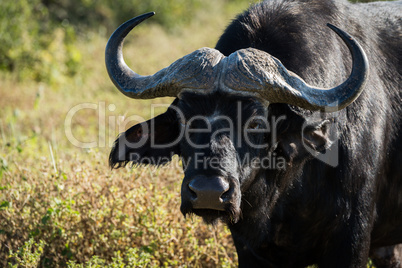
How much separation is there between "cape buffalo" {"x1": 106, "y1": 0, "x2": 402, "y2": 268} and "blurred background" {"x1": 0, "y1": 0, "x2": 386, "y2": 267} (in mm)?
607

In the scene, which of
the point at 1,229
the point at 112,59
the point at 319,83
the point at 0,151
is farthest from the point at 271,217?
the point at 0,151

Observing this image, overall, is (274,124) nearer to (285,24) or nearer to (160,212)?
(285,24)

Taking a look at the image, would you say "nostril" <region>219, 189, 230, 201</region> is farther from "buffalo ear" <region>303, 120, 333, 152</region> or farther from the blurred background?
the blurred background

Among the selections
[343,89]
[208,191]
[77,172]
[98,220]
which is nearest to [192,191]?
[208,191]

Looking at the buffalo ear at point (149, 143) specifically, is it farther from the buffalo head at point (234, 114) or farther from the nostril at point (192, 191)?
the nostril at point (192, 191)

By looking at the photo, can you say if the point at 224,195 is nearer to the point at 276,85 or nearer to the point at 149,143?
the point at 276,85

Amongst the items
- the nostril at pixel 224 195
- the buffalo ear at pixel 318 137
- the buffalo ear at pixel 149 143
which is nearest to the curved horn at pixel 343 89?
the buffalo ear at pixel 318 137

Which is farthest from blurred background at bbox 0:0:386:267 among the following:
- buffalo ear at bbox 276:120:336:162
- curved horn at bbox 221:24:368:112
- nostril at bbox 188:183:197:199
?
Result: curved horn at bbox 221:24:368:112

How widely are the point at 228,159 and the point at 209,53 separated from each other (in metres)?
0.64

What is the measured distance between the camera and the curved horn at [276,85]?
3135 mm

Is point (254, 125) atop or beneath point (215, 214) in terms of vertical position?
atop

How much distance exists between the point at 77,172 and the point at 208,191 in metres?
1.88

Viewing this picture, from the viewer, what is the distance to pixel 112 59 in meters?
3.60

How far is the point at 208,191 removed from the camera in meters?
2.94
